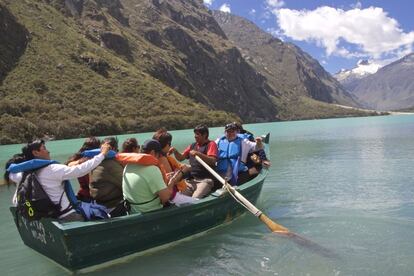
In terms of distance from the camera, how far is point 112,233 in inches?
343

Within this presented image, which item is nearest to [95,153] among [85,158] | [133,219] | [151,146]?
[85,158]

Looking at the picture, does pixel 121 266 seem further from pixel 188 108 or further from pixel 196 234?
A: pixel 188 108

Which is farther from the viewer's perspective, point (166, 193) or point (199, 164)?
point (199, 164)

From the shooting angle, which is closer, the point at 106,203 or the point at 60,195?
the point at 60,195

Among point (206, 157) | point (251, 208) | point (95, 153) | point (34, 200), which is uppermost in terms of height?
point (95, 153)

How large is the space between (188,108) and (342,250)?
11224cm

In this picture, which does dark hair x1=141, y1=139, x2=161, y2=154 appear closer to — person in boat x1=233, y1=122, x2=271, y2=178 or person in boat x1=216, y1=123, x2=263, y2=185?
person in boat x1=216, y1=123, x2=263, y2=185

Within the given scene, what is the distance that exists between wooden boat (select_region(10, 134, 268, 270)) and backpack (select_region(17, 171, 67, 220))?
172 millimetres

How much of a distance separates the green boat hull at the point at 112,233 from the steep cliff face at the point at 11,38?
95.8m

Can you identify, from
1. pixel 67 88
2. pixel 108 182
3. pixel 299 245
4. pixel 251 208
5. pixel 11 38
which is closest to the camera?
pixel 108 182

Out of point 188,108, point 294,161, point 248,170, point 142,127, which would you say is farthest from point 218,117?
point 248,170

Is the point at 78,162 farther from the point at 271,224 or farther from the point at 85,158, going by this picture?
the point at 271,224

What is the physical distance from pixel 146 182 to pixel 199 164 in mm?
3373

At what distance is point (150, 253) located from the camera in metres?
9.69
